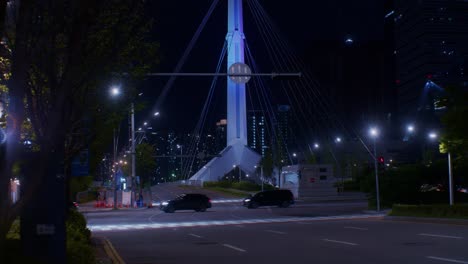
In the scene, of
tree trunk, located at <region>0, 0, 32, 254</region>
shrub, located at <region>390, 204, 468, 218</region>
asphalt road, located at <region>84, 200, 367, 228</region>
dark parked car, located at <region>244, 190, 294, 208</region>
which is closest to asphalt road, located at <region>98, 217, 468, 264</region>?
shrub, located at <region>390, 204, 468, 218</region>

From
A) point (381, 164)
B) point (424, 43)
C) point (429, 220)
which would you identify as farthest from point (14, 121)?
point (424, 43)

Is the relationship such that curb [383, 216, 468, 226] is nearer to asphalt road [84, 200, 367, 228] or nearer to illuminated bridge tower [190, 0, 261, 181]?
asphalt road [84, 200, 367, 228]

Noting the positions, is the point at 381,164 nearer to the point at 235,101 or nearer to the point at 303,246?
the point at 303,246

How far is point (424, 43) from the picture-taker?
147 meters

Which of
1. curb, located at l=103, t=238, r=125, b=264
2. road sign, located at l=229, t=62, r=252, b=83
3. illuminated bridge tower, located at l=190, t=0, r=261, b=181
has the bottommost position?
curb, located at l=103, t=238, r=125, b=264

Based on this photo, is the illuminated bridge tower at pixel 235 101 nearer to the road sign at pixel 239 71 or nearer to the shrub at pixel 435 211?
the shrub at pixel 435 211

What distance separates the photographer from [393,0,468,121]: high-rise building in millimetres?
145250

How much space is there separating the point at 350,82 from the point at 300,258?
133 meters

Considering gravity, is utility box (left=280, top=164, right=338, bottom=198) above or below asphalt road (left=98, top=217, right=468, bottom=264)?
above

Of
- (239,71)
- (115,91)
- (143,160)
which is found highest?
(239,71)

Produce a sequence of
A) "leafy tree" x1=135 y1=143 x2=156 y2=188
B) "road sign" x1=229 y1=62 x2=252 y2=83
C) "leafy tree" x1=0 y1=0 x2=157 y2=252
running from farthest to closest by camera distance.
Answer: "leafy tree" x1=135 y1=143 x2=156 y2=188, "road sign" x1=229 y1=62 x2=252 y2=83, "leafy tree" x1=0 y1=0 x2=157 y2=252

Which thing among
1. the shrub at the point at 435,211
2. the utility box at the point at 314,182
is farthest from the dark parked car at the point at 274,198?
the shrub at the point at 435,211

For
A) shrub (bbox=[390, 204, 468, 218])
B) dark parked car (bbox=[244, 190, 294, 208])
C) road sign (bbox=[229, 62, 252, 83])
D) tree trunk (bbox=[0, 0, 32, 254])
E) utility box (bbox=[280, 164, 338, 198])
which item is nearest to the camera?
tree trunk (bbox=[0, 0, 32, 254])

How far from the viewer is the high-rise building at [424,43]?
477 ft
